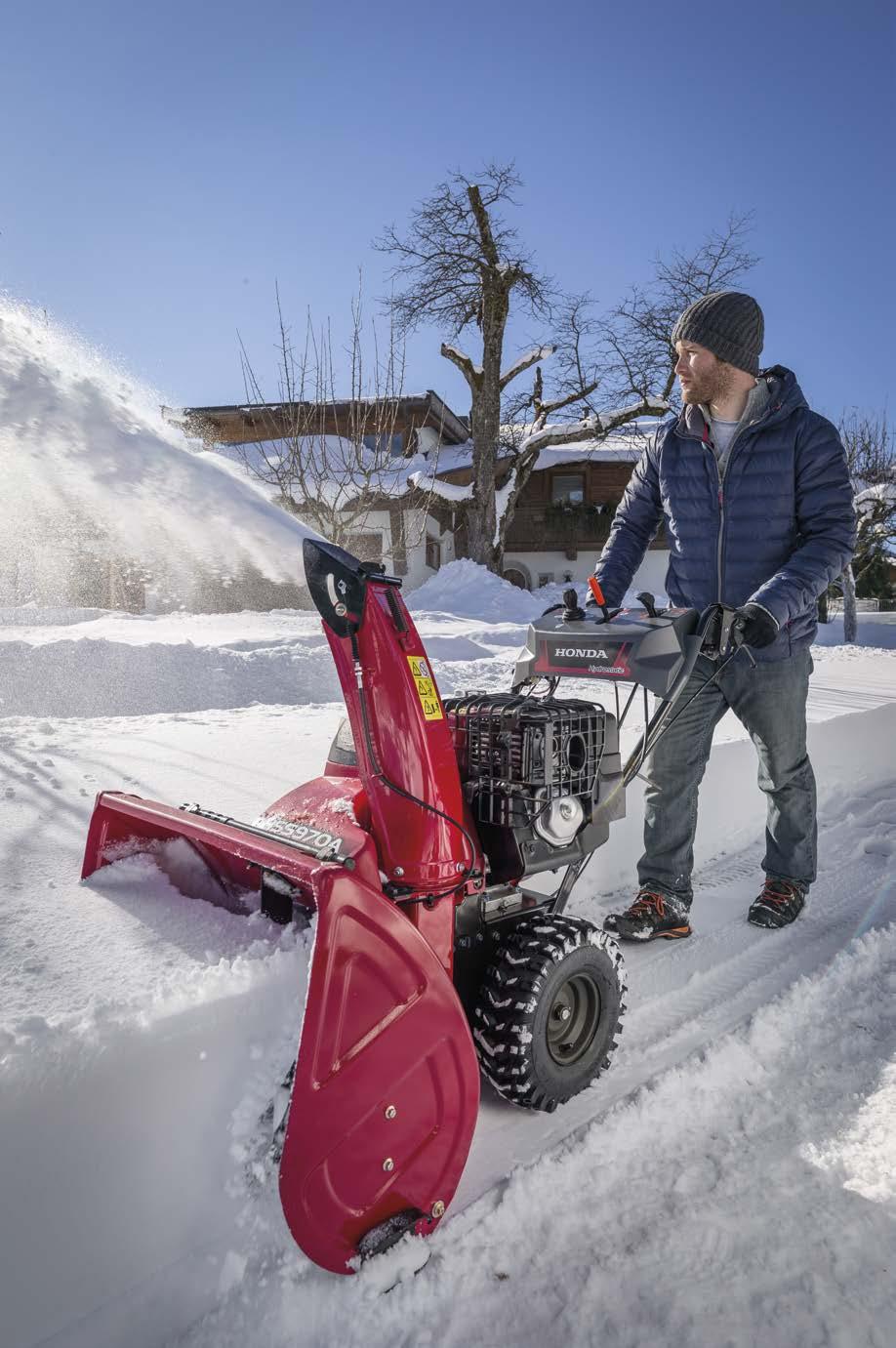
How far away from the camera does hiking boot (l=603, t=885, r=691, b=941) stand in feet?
8.80

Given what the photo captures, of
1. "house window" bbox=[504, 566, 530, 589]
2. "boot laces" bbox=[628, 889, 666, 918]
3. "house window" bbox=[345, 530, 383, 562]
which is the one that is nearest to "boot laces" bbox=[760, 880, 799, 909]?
"boot laces" bbox=[628, 889, 666, 918]

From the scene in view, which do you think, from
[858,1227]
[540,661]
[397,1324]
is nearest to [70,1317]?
[397,1324]

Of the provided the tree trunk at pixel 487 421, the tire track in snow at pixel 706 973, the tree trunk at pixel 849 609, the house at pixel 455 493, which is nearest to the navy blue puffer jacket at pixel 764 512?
the tire track in snow at pixel 706 973

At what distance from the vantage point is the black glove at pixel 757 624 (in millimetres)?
2246

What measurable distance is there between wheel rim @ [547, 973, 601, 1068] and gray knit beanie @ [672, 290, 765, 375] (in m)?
1.82

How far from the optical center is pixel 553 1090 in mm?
1804

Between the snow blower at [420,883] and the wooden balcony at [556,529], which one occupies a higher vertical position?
the wooden balcony at [556,529]

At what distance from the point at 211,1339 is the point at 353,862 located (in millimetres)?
739

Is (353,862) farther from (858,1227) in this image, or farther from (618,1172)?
(858,1227)

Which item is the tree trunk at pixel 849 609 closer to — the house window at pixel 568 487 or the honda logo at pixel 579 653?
the house window at pixel 568 487

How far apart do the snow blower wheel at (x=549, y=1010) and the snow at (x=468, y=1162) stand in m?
0.09

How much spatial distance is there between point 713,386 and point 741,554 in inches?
20.6

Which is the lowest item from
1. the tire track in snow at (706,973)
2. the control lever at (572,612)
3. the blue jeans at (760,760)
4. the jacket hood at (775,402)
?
the tire track in snow at (706,973)

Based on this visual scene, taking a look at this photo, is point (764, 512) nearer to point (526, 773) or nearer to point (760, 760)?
point (760, 760)
